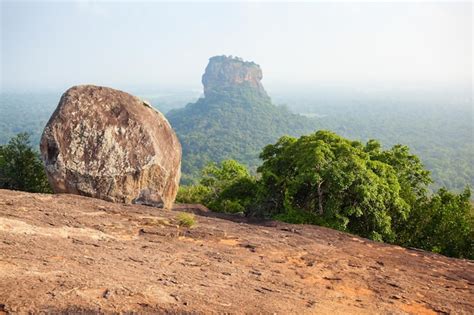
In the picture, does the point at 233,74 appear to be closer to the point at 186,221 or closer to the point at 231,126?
the point at 231,126

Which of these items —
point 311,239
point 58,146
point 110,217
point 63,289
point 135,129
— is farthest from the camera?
point 135,129

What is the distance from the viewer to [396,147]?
19.6 meters

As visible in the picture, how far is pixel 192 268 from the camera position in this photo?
7379mm

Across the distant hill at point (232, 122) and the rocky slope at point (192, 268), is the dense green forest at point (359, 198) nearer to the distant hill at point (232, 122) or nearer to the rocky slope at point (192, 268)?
the rocky slope at point (192, 268)

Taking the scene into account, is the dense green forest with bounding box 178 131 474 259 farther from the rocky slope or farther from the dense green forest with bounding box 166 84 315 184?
the dense green forest with bounding box 166 84 315 184

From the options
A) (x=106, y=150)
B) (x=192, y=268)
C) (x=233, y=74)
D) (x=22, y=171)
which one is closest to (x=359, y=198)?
(x=192, y=268)

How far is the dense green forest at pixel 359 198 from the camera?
46.8 ft

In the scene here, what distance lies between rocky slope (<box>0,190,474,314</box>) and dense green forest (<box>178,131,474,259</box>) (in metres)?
3.23

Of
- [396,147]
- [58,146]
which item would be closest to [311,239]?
[58,146]

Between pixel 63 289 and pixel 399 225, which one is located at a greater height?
pixel 63 289

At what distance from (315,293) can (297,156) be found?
9972mm

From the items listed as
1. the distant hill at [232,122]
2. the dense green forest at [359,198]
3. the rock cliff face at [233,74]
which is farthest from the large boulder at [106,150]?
the rock cliff face at [233,74]

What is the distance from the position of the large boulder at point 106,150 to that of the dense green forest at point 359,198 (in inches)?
234

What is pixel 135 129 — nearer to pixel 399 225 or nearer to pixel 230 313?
pixel 230 313
